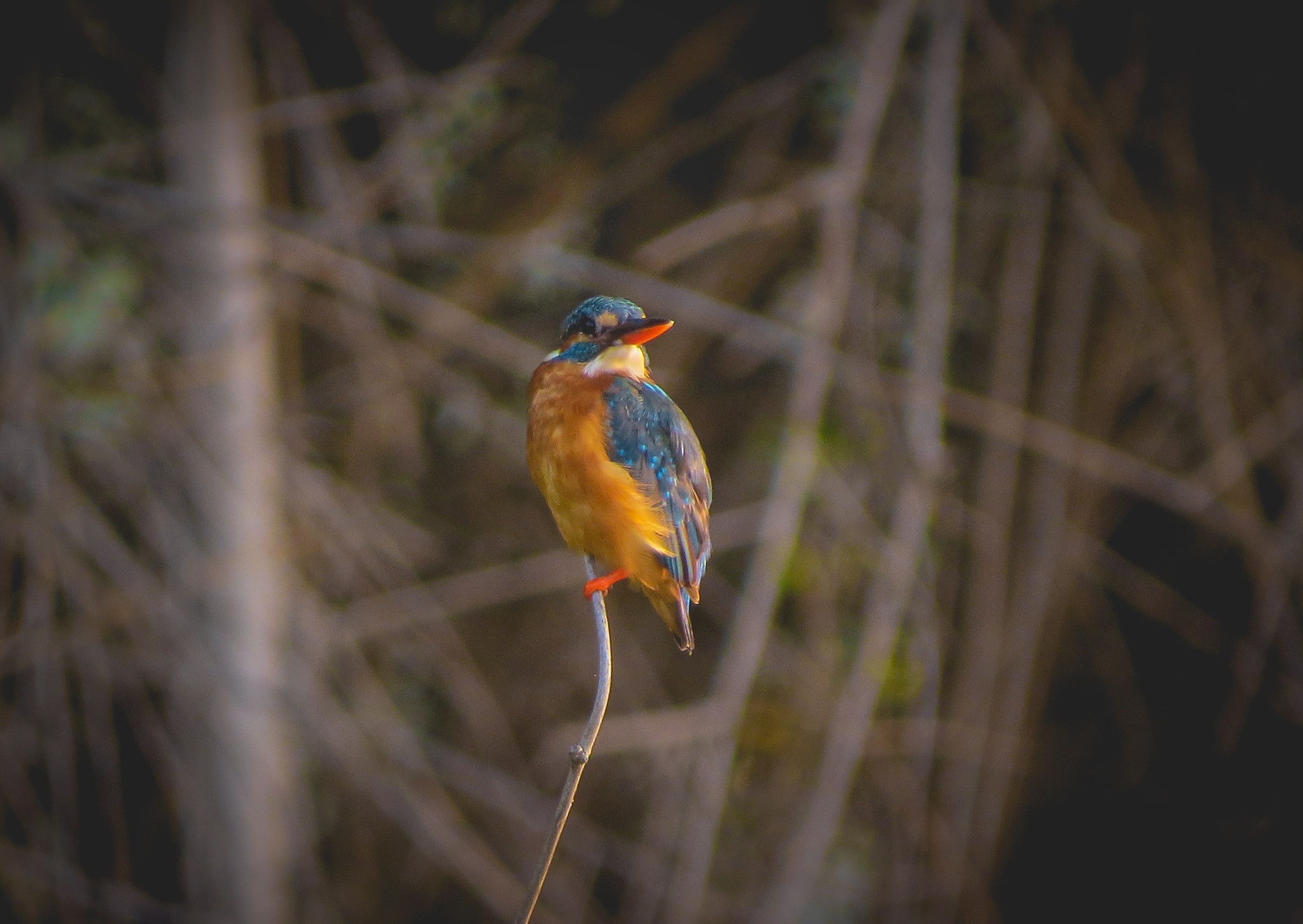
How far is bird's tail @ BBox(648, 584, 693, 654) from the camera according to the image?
2.18 feet

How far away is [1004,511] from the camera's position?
7.61 ft

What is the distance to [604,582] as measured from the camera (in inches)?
27.5

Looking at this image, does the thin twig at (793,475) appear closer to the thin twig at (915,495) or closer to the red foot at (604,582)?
the thin twig at (915,495)

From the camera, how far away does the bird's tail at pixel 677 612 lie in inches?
26.1

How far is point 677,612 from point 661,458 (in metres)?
0.15

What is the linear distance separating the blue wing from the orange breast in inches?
0.5

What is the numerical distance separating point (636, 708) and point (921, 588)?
1235 millimetres

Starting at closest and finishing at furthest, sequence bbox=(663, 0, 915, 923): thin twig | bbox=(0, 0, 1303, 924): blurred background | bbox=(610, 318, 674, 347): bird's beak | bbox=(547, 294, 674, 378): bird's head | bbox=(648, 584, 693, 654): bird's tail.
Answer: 1. bbox=(610, 318, 674, 347): bird's beak
2. bbox=(547, 294, 674, 378): bird's head
3. bbox=(648, 584, 693, 654): bird's tail
4. bbox=(663, 0, 915, 923): thin twig
5. bbox=(0, 0, 1303, 924): blurred background

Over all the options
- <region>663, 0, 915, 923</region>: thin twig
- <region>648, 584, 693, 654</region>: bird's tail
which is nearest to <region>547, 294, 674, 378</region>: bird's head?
<region>648, 584, 693, 654</region>: bird's tail

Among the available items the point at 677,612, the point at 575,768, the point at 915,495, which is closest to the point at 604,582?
the point at 677,612

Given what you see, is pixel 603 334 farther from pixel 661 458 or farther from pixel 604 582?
pixel 604 582

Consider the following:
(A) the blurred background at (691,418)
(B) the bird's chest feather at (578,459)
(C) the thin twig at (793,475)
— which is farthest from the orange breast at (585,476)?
(A) the blurred background at (691,418)

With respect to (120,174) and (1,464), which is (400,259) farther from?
(1,464)

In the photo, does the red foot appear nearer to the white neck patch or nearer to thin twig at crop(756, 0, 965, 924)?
the white neck patch
